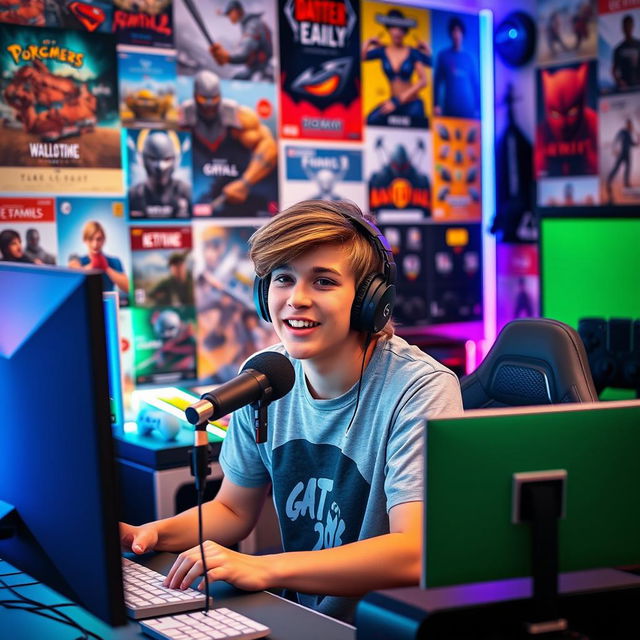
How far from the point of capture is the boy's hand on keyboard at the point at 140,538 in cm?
161

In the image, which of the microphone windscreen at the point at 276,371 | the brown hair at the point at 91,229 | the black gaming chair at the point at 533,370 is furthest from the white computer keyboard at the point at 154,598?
the brown hair at the point at 91,229

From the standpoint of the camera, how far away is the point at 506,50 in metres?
4.00

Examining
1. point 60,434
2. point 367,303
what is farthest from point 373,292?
point 60,434

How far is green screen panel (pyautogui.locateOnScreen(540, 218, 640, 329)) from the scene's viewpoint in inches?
118

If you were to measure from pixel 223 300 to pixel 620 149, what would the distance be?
1591 millimetres

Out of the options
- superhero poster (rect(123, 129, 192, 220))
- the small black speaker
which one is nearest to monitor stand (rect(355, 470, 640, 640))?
superhero poster (rect(123, 129, 192, 220))

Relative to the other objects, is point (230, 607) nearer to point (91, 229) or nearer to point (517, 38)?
point (91, 229)

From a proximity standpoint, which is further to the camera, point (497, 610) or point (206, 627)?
point (206, 627)

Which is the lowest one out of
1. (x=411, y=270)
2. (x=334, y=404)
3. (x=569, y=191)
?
(x=334, y=404)

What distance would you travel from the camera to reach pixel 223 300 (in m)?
3.39

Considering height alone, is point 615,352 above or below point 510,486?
below

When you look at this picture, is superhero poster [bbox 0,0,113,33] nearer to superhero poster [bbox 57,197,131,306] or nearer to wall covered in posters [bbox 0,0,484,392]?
wall covered in posters [bbox 0,0,484,392]

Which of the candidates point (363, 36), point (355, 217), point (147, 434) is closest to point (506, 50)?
point (363, 36)

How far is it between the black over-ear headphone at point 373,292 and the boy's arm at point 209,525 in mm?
403
